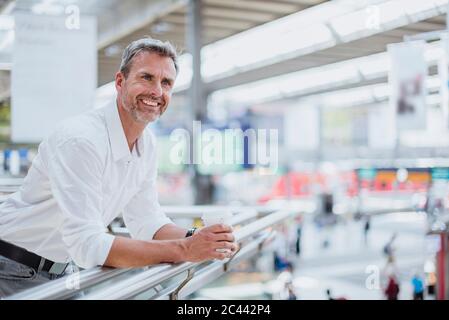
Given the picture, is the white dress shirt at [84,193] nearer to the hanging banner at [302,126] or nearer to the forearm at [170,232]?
the forearm at [170,232]

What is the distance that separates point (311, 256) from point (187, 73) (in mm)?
7700

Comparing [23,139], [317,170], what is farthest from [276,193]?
[23,139]

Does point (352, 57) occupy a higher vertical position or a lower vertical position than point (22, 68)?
higher

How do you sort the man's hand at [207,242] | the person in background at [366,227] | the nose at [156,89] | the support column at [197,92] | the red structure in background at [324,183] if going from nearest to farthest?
the man's hand at [207,242] → the nose at [156,89] → the support column at [197,92] → the red structure in background at [324,183] → the person in background at [366,227]

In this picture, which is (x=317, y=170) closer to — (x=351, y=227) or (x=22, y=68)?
(x=351, y=227)

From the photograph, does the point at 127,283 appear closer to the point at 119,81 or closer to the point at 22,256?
the point at 22,256

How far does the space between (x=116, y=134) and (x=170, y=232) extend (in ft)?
1.06

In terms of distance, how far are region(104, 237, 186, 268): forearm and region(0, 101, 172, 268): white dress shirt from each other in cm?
2

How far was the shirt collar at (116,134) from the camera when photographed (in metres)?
1.22

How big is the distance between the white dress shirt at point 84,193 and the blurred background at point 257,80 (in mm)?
453

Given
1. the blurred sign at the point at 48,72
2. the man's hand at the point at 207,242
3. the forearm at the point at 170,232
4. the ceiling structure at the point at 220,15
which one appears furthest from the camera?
the ceiling structure at the point at 220,15

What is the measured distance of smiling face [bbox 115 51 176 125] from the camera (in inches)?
50.1

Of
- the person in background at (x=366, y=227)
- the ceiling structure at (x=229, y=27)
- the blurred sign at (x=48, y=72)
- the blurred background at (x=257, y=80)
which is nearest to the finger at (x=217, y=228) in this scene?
the blurred background at (x=257, y=80)

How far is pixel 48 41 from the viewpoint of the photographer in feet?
6.80
